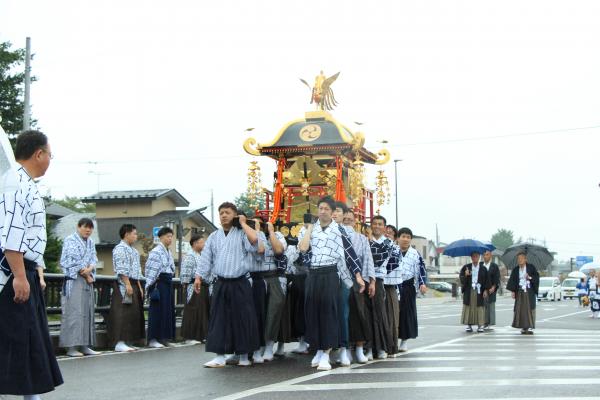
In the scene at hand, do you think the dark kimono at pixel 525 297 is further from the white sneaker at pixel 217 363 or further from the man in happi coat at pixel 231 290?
the white sneaker at pixel 217 363

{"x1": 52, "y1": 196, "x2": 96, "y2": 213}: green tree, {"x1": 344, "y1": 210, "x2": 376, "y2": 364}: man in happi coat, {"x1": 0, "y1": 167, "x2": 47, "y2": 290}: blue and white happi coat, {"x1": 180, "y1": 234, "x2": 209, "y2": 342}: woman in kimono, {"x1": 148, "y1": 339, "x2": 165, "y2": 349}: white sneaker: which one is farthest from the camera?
{"x1": 52, "y1": 196, "x2": 96, "y2": 213}: green tree

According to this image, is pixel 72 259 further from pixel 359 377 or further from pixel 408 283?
pixel 408 283

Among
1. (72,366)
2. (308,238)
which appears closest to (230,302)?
(308,238)

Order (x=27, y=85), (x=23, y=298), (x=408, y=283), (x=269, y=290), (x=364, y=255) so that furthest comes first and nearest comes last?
(x=27, y=85) → (x=408, y=283) → (x=269, y=290) → (x=364, y=255) → (x=23, y=298)

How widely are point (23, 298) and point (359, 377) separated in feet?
12.6

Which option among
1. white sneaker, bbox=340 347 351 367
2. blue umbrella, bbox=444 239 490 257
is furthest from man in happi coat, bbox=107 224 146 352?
blue umbrella, bbox=444 239 490 257

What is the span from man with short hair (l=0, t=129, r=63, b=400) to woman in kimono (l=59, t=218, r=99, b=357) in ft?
17.4

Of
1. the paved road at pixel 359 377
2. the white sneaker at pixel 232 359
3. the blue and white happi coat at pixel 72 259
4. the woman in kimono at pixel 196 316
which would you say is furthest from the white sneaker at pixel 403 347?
the blue and white happi coat at pixel 72 259

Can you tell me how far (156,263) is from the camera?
12.4m

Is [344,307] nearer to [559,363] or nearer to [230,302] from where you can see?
[230,302]

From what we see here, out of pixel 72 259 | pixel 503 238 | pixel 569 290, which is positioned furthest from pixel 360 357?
pixel 503 238

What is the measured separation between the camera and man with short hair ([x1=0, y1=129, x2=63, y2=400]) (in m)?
4.99

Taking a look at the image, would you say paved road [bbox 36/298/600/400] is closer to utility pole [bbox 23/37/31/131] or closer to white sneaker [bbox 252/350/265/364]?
white sneaker [bbox 252/350/265/364]

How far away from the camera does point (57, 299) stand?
1164cm
